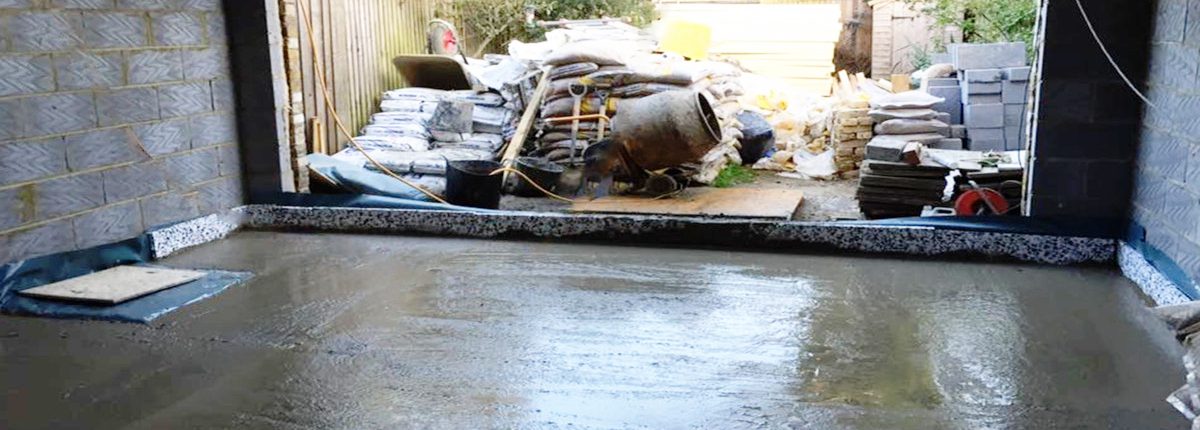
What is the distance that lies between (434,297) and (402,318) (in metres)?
0.32

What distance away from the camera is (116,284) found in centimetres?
440

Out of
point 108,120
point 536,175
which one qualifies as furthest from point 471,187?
point 108,120

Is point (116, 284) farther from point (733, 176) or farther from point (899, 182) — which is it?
point (733, 176)

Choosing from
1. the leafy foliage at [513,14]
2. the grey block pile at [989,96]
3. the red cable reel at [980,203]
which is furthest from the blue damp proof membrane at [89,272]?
the leafy foliage at [513,14]

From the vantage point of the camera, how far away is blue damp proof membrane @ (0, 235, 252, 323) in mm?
4051

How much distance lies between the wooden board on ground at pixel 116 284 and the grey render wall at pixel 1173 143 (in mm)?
4310

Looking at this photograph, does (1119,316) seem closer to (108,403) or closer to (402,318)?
(402,318)

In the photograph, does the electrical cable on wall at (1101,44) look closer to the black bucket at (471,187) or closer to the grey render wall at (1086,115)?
the grey render wall at (1086,115)

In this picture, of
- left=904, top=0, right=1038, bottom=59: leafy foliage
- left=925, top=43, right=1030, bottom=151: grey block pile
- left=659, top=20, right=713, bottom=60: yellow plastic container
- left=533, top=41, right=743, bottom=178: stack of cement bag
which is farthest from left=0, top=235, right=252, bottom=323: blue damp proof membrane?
left=904, top=0, right=1038, bottom=59: leafy foliage

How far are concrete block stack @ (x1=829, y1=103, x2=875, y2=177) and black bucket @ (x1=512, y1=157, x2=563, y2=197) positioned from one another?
2.67 m

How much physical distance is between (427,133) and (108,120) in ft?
13.5

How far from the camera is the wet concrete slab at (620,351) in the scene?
2977mm

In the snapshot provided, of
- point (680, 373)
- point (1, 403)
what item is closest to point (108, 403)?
point (1, 403)

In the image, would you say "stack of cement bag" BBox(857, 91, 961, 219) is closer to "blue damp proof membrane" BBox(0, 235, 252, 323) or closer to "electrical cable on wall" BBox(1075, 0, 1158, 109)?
"electrical cable on wall" BBox(1075, 0, 1158, 109)
